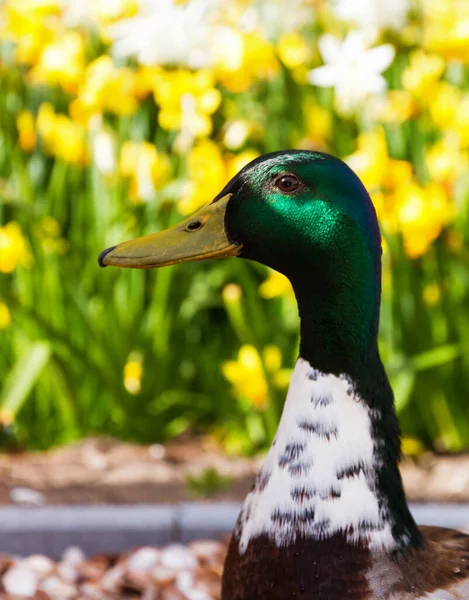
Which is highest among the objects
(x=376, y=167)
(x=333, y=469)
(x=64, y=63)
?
(x=64, y=63)

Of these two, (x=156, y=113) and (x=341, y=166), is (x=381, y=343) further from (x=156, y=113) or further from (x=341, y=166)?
(x=341, y=166)

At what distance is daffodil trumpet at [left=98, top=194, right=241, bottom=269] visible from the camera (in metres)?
1.19

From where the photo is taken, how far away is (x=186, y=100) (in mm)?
2609

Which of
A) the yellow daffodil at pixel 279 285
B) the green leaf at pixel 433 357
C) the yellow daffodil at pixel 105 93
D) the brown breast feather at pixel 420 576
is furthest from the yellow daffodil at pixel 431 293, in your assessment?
the brown breast feather at pixel 420 576

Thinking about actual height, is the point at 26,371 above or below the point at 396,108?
below

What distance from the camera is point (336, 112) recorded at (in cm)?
281

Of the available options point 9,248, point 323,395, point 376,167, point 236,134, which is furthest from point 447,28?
point 323,395

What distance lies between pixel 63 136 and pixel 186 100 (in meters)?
0.43

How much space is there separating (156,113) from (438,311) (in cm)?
120

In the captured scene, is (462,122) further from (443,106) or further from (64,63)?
(64,63)

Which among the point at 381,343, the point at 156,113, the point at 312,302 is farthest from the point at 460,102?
the point at 312,302

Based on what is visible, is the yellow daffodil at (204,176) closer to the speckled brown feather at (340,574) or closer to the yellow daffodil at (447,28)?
the yellow daffodil at (447,28)

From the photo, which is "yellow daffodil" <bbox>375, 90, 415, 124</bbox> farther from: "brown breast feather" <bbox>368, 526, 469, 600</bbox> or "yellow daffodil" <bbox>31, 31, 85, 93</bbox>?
"brown breast feather" <bbox>368, 526, 469, 600</bbox>

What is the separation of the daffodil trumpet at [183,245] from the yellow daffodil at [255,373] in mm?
1288
